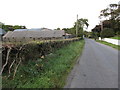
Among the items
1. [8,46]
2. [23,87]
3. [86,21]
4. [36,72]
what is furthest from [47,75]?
[86,21]

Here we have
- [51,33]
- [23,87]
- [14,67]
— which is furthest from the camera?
[51,33]

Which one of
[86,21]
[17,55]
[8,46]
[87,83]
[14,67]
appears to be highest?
[86,21]

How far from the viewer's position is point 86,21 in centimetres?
7494

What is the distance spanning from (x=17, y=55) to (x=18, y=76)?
81 centimetres

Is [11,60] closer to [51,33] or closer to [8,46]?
[8,46]

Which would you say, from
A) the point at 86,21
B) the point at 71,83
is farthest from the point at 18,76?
the point at 86,21

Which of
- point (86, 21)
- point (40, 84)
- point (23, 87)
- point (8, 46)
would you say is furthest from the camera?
point (86, 21)

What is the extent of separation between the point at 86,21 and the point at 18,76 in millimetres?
74007

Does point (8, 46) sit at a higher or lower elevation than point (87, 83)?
higher

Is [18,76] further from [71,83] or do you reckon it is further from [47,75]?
[71,83]

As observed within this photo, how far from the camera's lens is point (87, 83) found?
454 centimetres

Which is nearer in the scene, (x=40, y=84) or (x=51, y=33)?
(x=40, y=84)

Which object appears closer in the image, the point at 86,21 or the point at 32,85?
the point at 32,85

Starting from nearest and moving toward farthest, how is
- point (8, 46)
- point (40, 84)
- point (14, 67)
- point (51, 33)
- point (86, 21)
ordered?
point (40, 84) < point (8, 46) < point (14, 67) < point (51, 33) < point (86, 21)
